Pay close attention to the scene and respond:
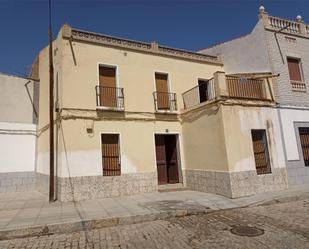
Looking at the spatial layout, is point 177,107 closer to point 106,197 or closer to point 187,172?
point 187,172

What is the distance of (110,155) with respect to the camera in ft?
34.3

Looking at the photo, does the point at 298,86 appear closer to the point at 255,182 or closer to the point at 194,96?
the point at 194,96

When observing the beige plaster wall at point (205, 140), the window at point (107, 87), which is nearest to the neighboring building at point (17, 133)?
the window at point (107, 87)

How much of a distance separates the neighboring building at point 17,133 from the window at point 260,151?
11008 millimetres

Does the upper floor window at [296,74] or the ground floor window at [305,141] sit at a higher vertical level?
the upper floor window at [296,74]

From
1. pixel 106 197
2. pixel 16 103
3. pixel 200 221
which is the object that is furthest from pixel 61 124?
pixel 200 221

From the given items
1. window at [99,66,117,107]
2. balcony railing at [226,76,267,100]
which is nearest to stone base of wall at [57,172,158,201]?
window at [99,66,117,107]

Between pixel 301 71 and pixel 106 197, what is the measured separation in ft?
35.8

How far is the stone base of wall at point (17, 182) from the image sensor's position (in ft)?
40.6

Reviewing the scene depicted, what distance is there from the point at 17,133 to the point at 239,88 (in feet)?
36.9

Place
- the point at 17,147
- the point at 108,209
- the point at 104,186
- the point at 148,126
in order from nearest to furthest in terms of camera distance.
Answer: the point at 108,209 → the point at 104,186 → the point at 148,126 → the point at 17,147

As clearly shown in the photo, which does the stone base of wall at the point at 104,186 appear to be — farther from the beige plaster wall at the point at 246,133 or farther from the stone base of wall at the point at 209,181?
the beige plaster wall at the point at 246,133

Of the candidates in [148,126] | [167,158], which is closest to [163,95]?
[148,126]

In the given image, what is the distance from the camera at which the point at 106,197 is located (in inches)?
387
